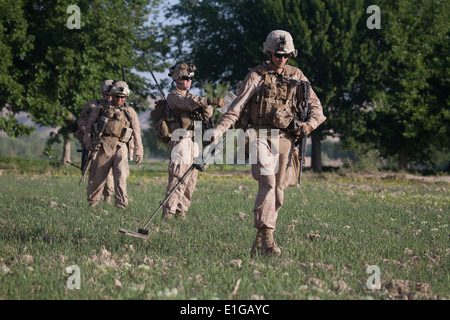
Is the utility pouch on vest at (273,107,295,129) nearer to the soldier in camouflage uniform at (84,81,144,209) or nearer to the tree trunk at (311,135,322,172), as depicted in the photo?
the soldier in camouflage uniform at (84,81,144,209)

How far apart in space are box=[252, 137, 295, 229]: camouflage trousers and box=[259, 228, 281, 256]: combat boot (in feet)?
0.24

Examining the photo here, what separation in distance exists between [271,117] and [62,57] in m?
23.4

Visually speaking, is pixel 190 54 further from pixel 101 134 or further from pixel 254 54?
pixel 101 134

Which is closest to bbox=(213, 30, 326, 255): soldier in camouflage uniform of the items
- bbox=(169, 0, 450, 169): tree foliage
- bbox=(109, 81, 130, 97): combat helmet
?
bbox=(109, 81, 130, 97): combat helmet

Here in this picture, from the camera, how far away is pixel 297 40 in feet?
99.1

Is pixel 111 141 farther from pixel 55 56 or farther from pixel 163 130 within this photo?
pixel 55 56

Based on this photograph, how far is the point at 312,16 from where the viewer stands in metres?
32.0

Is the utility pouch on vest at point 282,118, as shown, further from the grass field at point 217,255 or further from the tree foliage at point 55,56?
the tree foliage at point 55,56

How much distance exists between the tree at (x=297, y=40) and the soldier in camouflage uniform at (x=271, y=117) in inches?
915

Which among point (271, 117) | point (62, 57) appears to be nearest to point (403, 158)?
point (62, 57)

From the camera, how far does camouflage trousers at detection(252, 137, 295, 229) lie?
20.2 ft

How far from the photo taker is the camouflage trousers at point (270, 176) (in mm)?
6160

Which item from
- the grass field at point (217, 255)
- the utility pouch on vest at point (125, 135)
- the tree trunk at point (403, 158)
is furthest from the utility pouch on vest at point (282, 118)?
the tree trunk at point (403, 158)

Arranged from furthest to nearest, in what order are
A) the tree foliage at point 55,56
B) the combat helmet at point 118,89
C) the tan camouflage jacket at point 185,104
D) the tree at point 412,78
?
the tree at point 412,78 < the tree foliage at point 55,56 < the combat helmet at point 118,89 < the tan camouflage jacket at point 185,104
